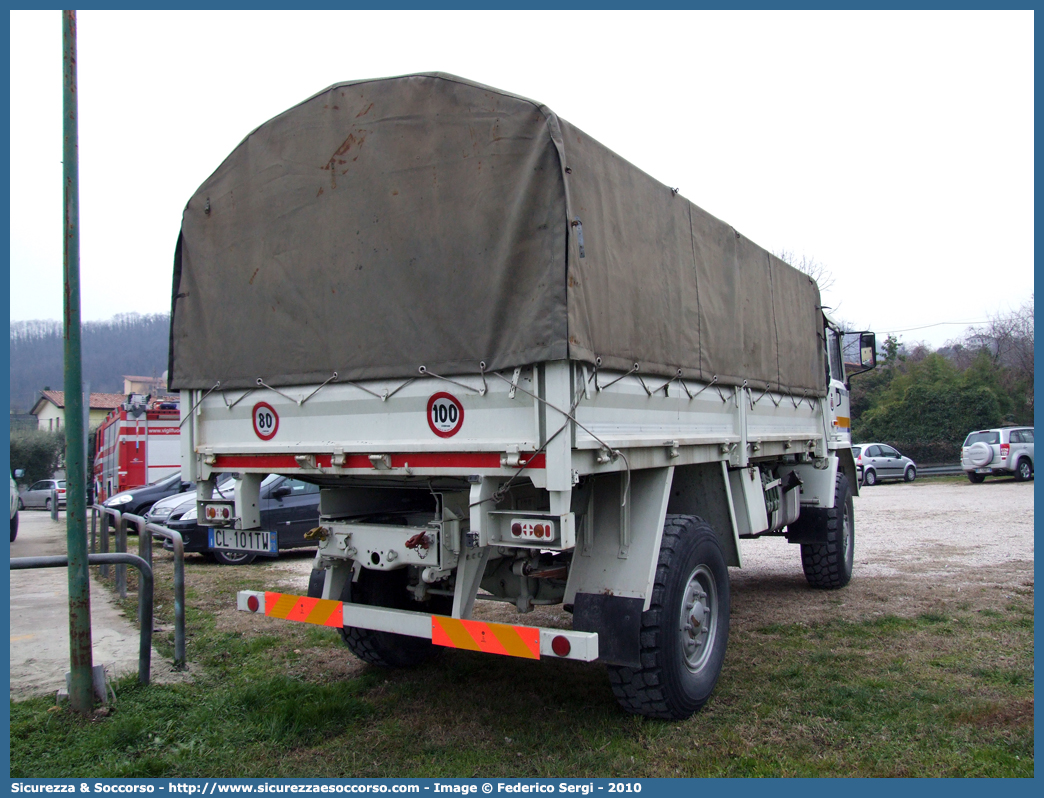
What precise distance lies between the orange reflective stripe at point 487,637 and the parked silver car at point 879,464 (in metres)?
26.1

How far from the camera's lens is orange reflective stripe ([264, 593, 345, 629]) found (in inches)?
176

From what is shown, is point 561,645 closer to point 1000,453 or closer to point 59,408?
point 1000,453

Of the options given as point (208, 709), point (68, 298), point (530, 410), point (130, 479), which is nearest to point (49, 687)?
point (208, 709)

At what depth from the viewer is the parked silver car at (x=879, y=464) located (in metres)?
27.4

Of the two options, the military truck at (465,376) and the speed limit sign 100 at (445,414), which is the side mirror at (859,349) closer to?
the military truck at (465,376)

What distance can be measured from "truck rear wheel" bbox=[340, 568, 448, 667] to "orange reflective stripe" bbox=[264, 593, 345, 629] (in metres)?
0.51

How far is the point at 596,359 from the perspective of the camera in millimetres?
4039

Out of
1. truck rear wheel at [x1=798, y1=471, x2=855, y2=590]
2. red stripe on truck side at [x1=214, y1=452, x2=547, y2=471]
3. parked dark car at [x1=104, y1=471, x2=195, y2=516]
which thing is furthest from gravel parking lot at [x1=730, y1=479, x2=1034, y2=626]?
parked dark car at [x1=104, y1=471, x2=195, y2=516]

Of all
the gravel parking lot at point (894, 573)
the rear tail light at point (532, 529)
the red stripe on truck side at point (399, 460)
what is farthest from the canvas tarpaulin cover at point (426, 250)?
the gravel parking lot at point (894, 573)

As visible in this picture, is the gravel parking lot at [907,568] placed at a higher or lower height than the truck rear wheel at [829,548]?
lower

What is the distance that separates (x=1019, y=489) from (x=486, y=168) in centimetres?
2311

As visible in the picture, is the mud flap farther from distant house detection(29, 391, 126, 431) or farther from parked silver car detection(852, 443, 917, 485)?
distant house detection(29, 391, 126, 431)

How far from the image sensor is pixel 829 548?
8.16 m

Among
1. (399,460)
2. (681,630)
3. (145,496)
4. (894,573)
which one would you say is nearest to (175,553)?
(399,460)
